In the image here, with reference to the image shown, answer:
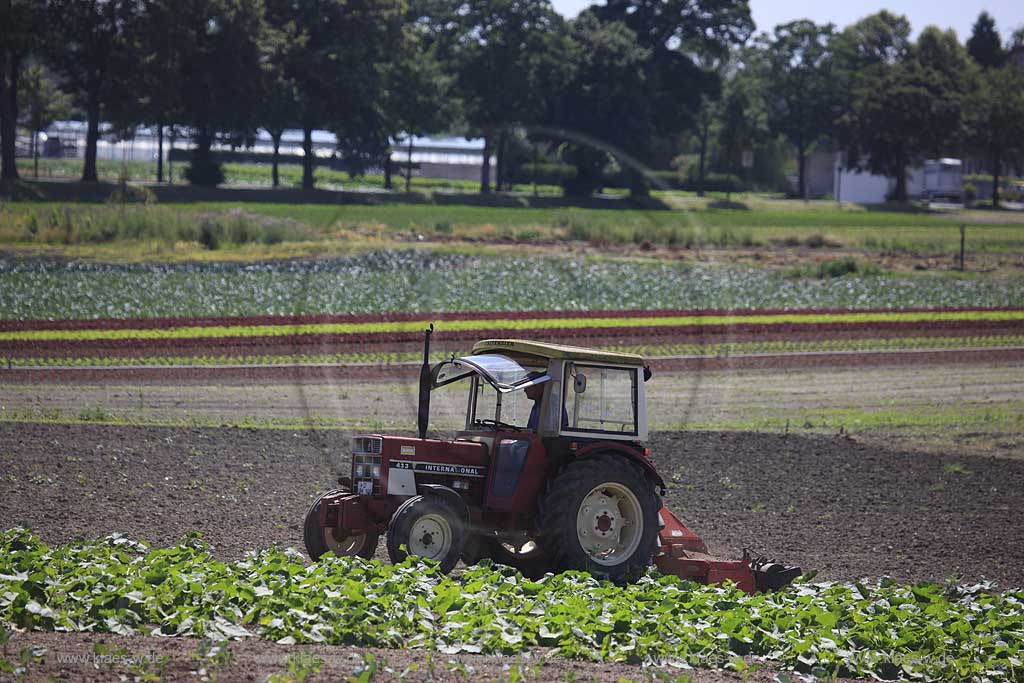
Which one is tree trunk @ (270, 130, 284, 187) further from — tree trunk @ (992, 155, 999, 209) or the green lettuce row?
the green lettuce row

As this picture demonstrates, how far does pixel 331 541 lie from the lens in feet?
34.9

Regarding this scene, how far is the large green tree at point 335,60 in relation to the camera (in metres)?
67.3

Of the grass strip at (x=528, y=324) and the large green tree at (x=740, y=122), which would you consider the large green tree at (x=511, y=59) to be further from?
the large green tree at (x=740, y=122)

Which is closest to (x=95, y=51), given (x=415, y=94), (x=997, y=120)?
(x=415, y=94)

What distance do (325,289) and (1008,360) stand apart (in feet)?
61.0

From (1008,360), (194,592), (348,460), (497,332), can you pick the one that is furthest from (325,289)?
(194,592)

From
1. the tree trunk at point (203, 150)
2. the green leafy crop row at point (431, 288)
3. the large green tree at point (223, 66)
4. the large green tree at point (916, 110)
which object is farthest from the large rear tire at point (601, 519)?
the tree trunk at point (203, 150)

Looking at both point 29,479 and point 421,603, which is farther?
point 29,479

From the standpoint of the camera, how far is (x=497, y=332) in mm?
26875

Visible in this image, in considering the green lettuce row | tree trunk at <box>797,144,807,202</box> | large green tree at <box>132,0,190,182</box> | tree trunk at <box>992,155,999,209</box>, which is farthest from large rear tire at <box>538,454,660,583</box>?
tree trunk at <box>797,144,807,202</box>

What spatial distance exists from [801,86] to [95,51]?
2359 inches

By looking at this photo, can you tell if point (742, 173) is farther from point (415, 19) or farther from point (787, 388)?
point (787, 388)

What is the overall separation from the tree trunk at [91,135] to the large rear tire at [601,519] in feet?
185

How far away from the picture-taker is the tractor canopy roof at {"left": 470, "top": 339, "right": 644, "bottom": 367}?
34.7 feet
